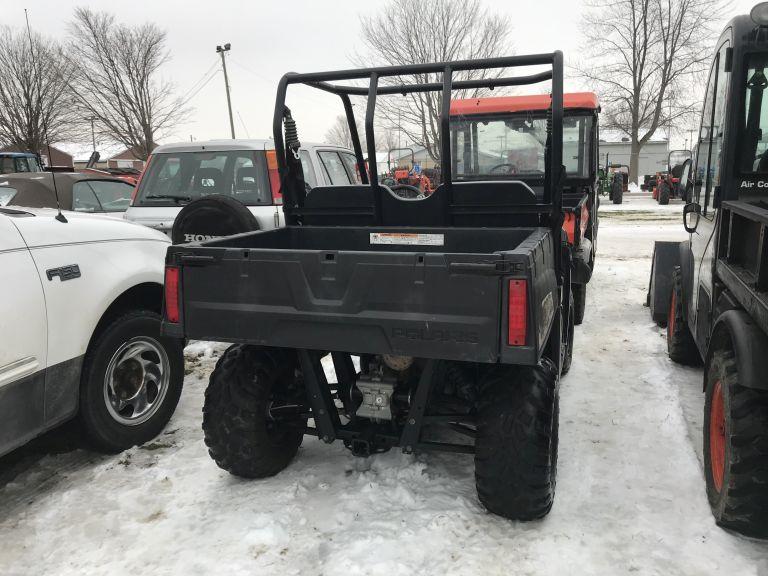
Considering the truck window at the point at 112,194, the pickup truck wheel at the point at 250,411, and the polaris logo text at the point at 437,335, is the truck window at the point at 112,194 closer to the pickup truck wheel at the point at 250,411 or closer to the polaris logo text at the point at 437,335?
the pickup truck wheel at the point at 250,411

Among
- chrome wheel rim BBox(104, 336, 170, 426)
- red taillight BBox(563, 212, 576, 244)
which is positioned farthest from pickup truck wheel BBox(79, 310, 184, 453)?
red taillight BBox(563, 212, 576, 244)

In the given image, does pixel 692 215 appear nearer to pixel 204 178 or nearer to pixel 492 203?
pixel 492 203

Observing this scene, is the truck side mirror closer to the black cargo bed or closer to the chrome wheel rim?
the black cargo bed

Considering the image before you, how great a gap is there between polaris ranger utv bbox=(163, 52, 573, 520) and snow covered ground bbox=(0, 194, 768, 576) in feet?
0.73

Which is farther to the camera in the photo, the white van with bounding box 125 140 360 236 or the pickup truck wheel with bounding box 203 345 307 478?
the white van with bounding box 125 140 360 236

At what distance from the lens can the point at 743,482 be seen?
250 centimetres

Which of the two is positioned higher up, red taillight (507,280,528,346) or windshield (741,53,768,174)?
windshield (741,53,768,174)

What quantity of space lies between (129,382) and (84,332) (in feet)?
1.75

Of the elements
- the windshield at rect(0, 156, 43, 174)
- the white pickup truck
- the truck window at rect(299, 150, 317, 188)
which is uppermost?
the windshield at rect(0, 156, 43, 174)

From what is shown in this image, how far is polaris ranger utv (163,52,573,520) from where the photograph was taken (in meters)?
2.42

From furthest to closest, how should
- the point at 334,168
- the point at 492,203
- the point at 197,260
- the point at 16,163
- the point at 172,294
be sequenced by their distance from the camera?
the point at 16,163 → the point at 334,168 → the point at 492,203 → the point at 172,294 → the point at 197,260

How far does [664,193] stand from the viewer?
75.6ft

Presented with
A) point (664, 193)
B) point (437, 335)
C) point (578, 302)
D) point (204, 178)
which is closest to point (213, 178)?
point (204, 178)

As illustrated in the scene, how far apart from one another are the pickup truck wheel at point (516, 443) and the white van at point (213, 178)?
3.56 metres
